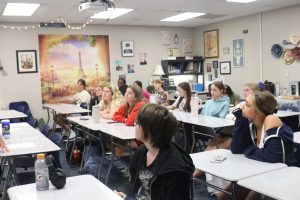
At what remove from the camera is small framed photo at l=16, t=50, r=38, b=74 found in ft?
25.8

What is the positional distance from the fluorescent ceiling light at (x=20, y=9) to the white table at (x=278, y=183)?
5.29m

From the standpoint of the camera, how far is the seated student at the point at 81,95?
7.78m

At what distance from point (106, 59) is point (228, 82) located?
125 inches

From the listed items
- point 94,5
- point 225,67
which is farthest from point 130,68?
point 94,5

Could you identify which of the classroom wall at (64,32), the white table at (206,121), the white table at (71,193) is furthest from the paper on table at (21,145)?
the classroom wall at (64,32)

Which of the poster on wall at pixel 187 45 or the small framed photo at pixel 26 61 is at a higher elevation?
the poster on wall at pixel 187 45

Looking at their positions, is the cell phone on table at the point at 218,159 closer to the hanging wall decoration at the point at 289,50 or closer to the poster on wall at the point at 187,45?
the hanging wall decoration at the point at 289,50

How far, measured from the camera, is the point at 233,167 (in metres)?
2.38

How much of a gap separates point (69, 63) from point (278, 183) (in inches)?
277

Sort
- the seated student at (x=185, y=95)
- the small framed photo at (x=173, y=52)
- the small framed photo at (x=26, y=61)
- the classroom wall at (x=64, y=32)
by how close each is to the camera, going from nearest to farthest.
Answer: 1. the seated student at (x=185, y=95)
2. the classroom wall at (x=64, y=32)
3. the small framed photo at (x=26, y=61)
4. the small framed photo at (x=173, y=52)

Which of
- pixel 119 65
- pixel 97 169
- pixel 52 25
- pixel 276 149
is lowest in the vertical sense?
pixel 97 169

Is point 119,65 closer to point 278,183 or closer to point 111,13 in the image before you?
point 111,13

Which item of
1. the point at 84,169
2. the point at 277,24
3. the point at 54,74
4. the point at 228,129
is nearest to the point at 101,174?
the point at 84,169

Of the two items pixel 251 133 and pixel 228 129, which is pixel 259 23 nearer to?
pixel 228 129
